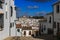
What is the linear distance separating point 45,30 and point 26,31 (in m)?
7.16

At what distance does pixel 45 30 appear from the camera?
35.6 m

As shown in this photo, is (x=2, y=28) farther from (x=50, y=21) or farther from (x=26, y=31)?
(x=26, y=31)

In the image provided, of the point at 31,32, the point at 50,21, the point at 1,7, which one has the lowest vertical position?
the point at 31,32

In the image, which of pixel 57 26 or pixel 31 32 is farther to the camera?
pixel 31 32

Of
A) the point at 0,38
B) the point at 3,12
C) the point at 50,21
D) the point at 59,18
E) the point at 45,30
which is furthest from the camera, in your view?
the point at 45,30

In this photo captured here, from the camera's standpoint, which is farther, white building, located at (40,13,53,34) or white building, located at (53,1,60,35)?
white building, located at (40,13,53,34)

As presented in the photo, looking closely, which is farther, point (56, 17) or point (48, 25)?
point (48, 25)

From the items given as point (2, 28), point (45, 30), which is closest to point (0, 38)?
point (2, 28)

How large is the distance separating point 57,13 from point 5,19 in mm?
9062

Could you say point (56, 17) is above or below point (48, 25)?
above

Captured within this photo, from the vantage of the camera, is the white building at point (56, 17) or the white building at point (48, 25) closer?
the white building at point (56, 17)

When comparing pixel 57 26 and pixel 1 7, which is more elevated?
pixel 1 7

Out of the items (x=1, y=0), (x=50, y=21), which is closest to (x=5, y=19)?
(x=1, y=0)

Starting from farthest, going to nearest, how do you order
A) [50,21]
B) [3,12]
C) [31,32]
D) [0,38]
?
[31,32] < [50,21] < [3,12] < [0,38]
